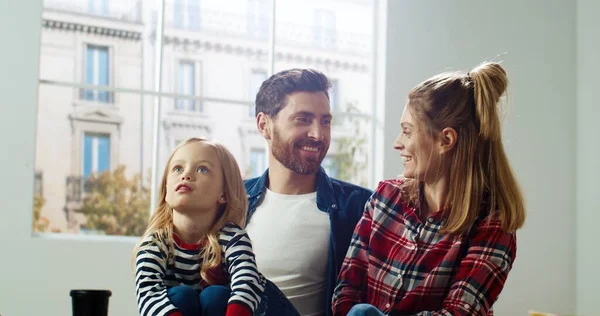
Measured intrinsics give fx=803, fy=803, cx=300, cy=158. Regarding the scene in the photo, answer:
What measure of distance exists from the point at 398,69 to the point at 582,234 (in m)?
1.44

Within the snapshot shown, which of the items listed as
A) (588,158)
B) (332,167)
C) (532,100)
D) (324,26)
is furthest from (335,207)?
(332,167)

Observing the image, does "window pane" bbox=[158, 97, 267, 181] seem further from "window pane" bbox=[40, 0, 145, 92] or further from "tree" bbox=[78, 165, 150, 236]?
"tree" bbox=[78, 165, 150, 236]

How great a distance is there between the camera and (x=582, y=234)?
4.35 m

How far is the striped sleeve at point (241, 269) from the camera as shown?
1612mm

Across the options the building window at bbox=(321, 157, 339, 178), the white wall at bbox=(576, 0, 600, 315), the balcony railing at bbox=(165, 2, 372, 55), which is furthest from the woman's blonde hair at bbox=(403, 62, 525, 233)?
the building window at bbox=(321, 157, 339, 178)

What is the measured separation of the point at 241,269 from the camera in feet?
5.47

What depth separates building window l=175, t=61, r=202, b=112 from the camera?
8602 millimetres

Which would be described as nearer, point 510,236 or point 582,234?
point 510,236

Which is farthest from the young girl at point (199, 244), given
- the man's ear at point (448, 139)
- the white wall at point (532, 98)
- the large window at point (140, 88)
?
the large window at point (140, 88)

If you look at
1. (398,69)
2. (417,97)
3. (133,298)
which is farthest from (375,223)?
(398,69)

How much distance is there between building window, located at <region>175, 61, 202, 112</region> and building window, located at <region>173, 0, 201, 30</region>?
1.21 meters

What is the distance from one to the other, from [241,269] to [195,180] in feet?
0.71

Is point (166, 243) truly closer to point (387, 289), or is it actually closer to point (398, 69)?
point (387, 289)

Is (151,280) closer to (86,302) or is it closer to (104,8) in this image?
(86,302)
